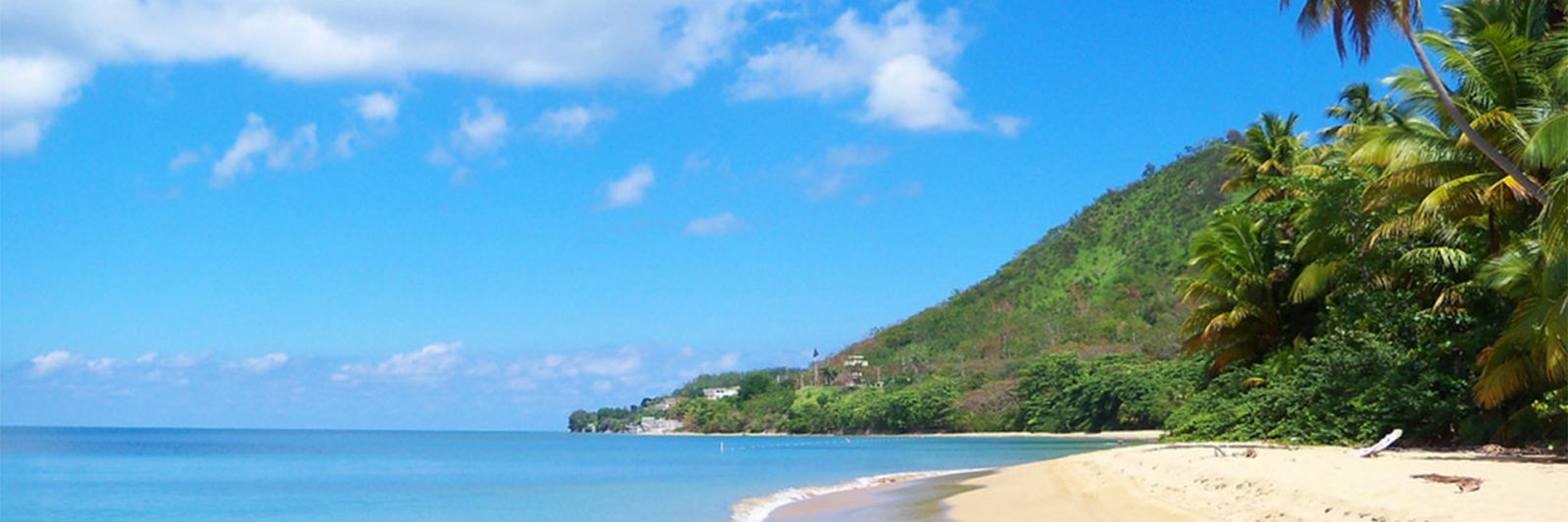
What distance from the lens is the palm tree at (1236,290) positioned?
30312 millimetres

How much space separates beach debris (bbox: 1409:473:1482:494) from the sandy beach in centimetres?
8

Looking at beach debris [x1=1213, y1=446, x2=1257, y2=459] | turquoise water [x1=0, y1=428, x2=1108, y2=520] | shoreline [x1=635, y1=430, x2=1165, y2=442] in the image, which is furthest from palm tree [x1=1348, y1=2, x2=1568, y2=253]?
shoreline [x1=635, y1=430, x2=1165, y2=442]

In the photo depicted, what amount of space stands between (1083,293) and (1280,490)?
13479 cm

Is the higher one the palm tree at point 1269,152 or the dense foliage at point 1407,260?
the palm tree at point 1269,152

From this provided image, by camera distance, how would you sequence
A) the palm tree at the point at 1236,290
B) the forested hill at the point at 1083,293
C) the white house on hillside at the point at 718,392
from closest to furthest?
1. the palm tree at the point at 1236,290
2. the forested hill at the point at 1083,293
3. the white house on hillside at the point at 718,392

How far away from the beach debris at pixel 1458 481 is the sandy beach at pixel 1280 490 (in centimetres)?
8

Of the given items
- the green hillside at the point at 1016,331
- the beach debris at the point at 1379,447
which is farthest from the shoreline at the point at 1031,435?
the beach debris at the point at 1379,447

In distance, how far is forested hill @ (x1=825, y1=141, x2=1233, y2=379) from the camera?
12788cm

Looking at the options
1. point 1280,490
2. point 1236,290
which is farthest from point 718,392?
point 1280,490

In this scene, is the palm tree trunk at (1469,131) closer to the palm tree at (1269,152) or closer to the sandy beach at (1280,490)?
the sandy beach at (1280,490)

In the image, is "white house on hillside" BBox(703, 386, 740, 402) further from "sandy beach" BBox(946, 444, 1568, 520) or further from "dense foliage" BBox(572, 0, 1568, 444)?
"sandy beach" BBox(946, 444, 1568, 520)

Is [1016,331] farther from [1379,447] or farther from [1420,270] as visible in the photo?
[1379,447]

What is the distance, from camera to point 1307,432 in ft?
83.5

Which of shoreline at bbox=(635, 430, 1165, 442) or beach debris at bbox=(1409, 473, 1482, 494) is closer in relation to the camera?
beach debris at bbox=(1409, 473, 1482, 494)
